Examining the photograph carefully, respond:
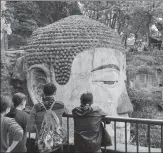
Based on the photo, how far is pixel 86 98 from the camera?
10.0 feet

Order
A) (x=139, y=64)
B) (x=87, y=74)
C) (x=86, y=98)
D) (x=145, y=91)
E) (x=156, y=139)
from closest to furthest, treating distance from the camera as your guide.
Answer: (x=86, y=98) → (x=87, y=74) → (x=156, y=139) → (x=145, y=91) → (x=139, y=64)

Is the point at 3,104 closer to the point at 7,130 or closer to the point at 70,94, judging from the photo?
the point at 7,130

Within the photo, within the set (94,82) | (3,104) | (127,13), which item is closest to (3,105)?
(3,104)

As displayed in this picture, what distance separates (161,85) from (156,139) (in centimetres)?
397

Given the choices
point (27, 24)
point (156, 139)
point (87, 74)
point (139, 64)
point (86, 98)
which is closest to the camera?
point (86, 98)

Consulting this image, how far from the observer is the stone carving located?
457 centimetres

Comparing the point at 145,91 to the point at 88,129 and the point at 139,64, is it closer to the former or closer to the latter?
the point at 139,64

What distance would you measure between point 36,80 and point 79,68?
29.2 inches

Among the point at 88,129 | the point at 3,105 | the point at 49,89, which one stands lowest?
the point at 88,129

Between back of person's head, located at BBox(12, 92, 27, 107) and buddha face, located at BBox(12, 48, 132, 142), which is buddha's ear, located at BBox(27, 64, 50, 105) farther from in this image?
back of person's head, located at BBox(12, 92, 27, 107)

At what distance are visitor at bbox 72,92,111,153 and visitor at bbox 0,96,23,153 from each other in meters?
0.68

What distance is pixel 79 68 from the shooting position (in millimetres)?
4582

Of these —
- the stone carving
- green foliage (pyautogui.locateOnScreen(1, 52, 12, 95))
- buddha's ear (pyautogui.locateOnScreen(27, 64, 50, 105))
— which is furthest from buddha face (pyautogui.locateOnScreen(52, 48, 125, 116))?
green foliage (pyautogui.locateOnScreen(1, 52, 12, 95))

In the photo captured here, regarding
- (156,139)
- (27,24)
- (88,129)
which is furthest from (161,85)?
(88,129)
